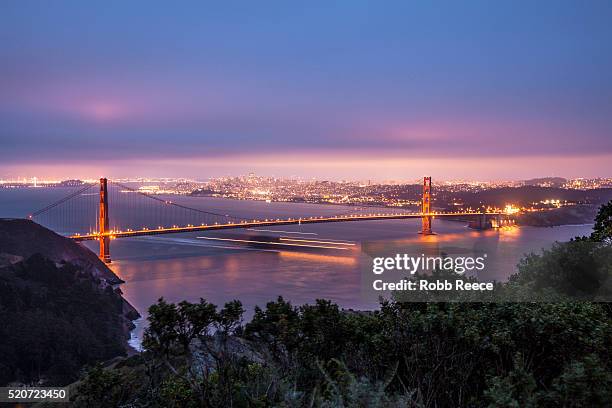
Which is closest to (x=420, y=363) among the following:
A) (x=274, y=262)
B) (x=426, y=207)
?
(x=274, y=262)

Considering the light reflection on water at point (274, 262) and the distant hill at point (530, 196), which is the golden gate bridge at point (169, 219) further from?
the distant hill at point (530, 196)

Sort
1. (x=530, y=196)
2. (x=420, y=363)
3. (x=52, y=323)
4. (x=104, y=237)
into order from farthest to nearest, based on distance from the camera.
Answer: (x=530, y=196) → (x=104, y=237) → (x=52, y=323) → (x=420, y=363)

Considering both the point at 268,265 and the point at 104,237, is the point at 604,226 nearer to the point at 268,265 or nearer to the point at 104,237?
the point at 268,265

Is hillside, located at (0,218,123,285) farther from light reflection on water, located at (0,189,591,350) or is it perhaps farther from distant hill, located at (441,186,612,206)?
distant hill, located at (441,186,612,206)

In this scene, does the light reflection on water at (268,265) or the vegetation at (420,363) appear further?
the light reflection on water at (268,265)

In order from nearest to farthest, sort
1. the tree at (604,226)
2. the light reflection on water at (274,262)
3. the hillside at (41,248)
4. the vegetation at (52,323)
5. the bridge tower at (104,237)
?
the tree at (604,226)
the vegetation at (52,323)
the light reflection on water at (274,262)
the hillside at (41,248)
the bridge tower at (104,237)

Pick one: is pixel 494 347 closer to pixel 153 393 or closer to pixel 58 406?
pixel 153 393

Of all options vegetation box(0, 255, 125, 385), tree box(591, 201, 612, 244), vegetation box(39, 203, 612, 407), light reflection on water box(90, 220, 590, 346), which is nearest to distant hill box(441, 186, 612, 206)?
light reflection on water box(90, 220, 590, 346)

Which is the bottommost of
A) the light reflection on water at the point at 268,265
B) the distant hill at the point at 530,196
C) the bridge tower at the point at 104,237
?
the light reflection on water at the point at 268,265

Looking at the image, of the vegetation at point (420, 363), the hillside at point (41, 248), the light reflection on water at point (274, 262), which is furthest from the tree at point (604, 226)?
the hillside at point (41, 248)
